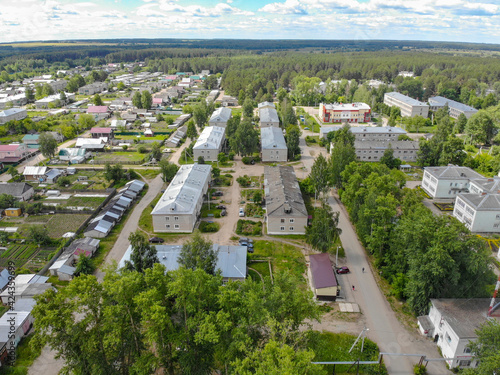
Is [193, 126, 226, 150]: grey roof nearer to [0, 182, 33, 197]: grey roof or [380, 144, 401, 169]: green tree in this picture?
[0, 182, 33, 197]: grey roof

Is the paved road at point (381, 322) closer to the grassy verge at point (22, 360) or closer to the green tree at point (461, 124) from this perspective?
the grassy verge at point (22, 360)

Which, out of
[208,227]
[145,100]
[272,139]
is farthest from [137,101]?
[208,227]

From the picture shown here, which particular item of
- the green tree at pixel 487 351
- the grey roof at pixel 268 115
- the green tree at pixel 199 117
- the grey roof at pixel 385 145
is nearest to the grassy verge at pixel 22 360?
the green tree at pixel 487 351

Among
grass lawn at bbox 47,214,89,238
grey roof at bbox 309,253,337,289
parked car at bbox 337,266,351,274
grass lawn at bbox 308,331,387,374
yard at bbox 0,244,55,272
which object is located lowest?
grass lawn at bbox 47,214,89,238

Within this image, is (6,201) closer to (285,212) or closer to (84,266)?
(84,266)

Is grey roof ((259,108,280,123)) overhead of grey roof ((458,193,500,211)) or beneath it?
beneath

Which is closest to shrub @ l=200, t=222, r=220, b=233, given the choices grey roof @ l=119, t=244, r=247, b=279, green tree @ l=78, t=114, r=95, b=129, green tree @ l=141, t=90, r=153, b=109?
grey roof @ l=119, t=244, r=247, b=279
